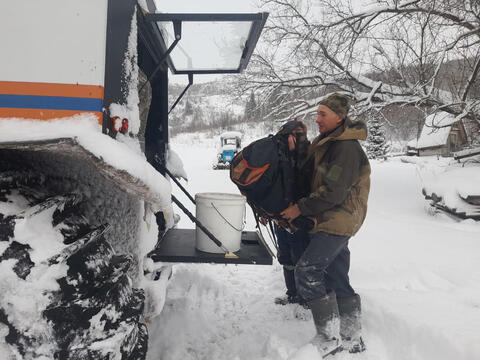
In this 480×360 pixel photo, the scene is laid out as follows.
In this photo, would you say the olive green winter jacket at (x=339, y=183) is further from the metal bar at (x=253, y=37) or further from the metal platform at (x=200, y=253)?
the metal bar at (x=253, y=37)

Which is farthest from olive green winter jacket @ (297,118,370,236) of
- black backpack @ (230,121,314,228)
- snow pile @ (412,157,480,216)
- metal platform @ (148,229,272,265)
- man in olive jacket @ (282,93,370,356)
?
snow pile @ (412,157,480,216)

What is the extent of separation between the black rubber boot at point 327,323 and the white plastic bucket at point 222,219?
751mm

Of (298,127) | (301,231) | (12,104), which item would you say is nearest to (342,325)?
(301,231)

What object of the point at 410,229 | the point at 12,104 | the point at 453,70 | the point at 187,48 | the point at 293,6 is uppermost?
the point at 293,6

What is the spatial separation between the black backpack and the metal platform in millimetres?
291

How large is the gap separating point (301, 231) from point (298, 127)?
89cm

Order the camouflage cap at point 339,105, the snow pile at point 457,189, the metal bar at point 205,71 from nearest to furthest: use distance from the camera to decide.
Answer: the camouflage cap at point 339,105 → the metal bar at point 205,71 → the snow pile at point 457,189

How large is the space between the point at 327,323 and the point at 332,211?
2.71 feet

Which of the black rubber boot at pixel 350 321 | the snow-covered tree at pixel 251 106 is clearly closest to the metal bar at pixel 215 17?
the black rubber boot at pixel 350 321

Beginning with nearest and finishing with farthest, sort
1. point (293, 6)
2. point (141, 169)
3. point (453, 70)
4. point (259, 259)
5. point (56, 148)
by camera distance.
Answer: point (56, 148), point (141, 169), point (259, 259), point (453, 70), point (293, 6)

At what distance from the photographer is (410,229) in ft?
23.1

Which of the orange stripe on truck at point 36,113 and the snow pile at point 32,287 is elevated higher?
the orange stripe on truck at point 36,113

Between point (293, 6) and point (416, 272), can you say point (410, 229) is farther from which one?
point (293, 6)

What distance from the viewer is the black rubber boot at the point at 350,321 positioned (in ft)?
9.36
